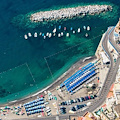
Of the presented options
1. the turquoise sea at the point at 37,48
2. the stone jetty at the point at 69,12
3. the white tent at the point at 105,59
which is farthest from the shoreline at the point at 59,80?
the stone jetty at the point at 69,12

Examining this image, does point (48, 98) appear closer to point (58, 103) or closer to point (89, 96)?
point (58, 103)

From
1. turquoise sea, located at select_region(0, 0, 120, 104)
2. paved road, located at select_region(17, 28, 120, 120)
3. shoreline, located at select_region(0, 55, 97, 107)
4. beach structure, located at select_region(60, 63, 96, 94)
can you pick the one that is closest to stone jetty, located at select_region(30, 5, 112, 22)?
turquoise sea, located at select_region(0, 0, 120, 104)

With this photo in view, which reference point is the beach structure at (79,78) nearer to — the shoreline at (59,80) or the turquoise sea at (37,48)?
the shoreline at (59,80)

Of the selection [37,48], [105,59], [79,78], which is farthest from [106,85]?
[37,48]

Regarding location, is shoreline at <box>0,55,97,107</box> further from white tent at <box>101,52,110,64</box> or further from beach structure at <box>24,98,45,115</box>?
white tent at <box>101,52,110,64</box>

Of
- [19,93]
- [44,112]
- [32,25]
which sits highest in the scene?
[32,25]

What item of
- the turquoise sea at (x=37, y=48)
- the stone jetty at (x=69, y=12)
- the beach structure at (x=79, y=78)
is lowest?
the beach structure at (x=79, y=78)

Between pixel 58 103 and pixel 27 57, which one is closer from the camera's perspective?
pixel 58 103

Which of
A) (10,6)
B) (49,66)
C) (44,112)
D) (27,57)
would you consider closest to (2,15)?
(10,6)
